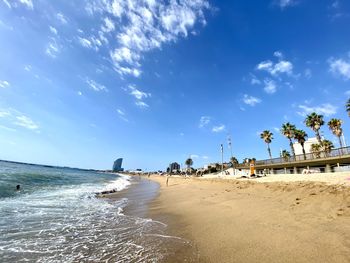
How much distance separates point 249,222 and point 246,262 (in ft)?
Result: 10.6

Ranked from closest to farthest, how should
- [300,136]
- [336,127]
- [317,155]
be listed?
[317,155] → [336,127] → [300,136]

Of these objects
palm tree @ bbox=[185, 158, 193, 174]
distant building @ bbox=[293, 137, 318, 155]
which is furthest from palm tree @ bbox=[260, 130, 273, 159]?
palm tree @ bbox=[185, 158, 193, 174]

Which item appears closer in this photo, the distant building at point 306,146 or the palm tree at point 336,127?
the palm tree at point 336,127

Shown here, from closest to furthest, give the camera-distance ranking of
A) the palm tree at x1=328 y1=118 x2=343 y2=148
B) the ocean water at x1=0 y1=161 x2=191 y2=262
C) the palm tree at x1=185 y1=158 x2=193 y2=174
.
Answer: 1. the ocean water at x1=0 y1=161 x2=191 y2=262
2. the palm tree at x1=328 y1=118 x2=343 y2=148
3. the palm tree at x1=185 y1=158 x2=193 y2=174

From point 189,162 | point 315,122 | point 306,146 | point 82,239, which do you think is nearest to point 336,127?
point 315,122

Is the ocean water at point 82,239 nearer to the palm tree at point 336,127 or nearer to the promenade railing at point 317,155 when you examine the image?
the promenade railing at point 317,155

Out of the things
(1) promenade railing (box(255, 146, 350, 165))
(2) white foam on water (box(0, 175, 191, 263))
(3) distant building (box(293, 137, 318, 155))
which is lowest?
(2) white foam on water (box(0, 175, 191, 263))

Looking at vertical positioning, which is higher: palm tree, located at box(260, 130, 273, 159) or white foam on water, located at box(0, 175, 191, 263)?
palm tree, located at box(260, 130, 273, 159)

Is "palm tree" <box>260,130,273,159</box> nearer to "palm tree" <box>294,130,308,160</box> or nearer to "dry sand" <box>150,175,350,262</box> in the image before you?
"palm tree" <box>294,130,308,160</box>

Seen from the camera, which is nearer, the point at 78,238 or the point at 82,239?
the point at 82,239

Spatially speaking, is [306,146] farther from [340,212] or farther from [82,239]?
[82,239]

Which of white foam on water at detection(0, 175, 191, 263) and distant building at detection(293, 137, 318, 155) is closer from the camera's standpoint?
white foam on water at detection(0, 175, 191, 263)

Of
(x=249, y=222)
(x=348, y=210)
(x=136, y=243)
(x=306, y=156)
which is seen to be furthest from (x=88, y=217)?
(x=306, y=156)

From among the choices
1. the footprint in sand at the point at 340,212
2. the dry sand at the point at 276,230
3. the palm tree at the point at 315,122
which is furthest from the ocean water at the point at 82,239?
the palm tree at the point at 315,122
